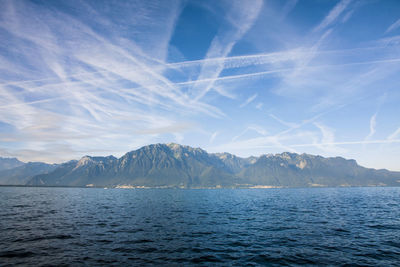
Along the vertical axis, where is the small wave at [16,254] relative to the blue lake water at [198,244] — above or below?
above

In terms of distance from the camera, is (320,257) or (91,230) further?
(91,230)

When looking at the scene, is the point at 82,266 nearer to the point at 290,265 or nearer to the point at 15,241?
the point at 15,241

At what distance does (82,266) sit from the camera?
23047 mm

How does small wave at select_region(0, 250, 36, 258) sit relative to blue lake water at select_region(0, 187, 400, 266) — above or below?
above

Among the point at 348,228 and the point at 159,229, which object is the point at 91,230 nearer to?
the point at 159,229

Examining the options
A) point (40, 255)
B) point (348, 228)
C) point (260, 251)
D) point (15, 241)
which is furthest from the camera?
point (348, 228)

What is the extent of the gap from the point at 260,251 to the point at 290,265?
5276 mm

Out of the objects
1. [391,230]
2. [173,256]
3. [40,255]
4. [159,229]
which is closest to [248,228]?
[159,229]

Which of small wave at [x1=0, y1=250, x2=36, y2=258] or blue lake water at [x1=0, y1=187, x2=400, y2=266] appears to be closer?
blue lake water at [x1=0, y1=187, x2=400, y2=266]

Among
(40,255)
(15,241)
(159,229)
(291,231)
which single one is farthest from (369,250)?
(15,241)

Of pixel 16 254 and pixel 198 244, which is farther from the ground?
pixel 16 254

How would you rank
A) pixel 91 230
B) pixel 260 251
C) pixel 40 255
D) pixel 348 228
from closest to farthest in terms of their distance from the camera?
1. pixel 40 255
2. pixel 260 251
3. pixel 91 230
4. pixel 348 228

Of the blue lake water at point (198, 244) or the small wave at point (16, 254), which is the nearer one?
the blue lake water at point (198, 244)

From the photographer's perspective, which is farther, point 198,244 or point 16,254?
point 198,244
